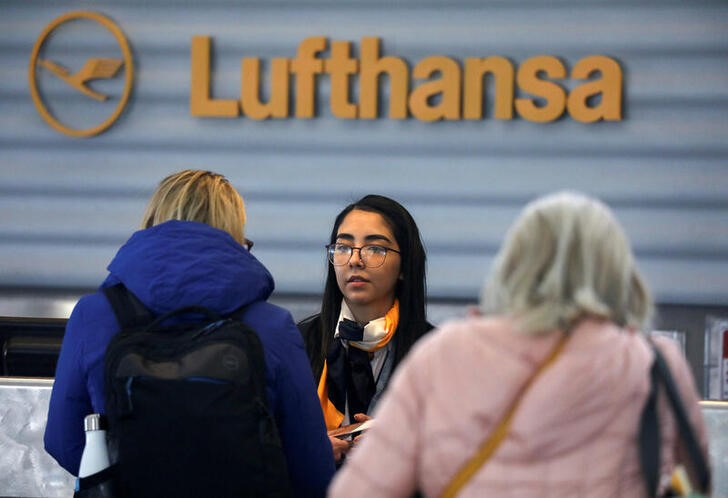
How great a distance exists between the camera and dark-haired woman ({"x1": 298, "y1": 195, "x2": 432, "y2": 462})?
11.7 feet

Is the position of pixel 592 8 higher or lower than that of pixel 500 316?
higher

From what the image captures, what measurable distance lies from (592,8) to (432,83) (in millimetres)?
720

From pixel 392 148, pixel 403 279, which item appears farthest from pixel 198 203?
pixel 392 148

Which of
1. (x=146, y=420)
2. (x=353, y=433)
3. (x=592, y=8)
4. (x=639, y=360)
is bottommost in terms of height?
(x=353, y=433)

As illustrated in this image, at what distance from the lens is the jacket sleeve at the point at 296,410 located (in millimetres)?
2717

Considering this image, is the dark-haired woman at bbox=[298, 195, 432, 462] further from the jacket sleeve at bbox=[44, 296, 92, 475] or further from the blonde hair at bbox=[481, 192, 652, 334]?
the blonde hair at bbox=[481, 192, 652, 334]

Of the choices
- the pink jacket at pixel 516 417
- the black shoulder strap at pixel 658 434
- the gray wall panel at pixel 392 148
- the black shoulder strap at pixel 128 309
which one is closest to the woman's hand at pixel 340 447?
the black shoulder strap at pixel 128 309

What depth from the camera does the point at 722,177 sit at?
16.1 ft

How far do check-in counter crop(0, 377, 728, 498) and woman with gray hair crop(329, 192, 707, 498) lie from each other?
2221mm

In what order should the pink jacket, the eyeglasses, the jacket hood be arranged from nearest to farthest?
the pink jacket → the jacket hood → the eyeglasses

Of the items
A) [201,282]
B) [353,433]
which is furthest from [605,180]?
[201,282]

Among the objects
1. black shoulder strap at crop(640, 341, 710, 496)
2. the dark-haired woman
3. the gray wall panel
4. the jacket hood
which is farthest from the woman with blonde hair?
the gray wall panel

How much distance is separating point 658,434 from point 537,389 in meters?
0.21

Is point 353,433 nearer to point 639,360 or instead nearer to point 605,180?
point 639,360
